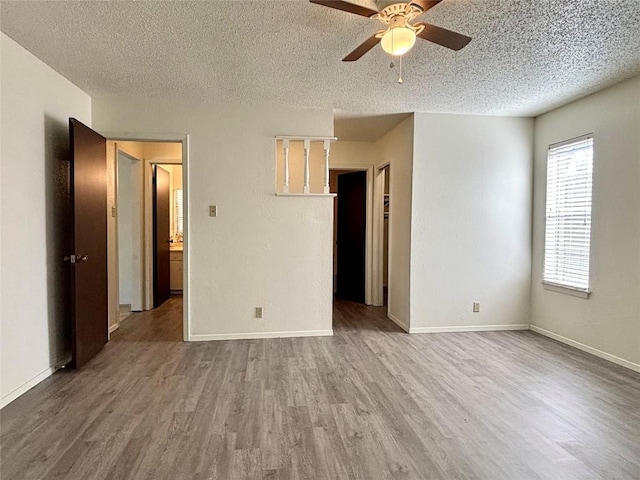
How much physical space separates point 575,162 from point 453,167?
1.15 m

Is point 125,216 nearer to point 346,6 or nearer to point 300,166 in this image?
point 300,166

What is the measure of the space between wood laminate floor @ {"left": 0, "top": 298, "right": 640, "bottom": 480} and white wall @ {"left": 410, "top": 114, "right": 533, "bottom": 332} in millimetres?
685

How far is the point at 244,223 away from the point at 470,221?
253cm

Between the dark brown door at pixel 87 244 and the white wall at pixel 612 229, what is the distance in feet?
15.0

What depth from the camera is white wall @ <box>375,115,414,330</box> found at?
4.11 meters

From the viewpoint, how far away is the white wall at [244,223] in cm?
365

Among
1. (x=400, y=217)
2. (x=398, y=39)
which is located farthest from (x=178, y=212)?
(x=398, y=39)

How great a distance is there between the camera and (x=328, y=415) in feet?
7.36

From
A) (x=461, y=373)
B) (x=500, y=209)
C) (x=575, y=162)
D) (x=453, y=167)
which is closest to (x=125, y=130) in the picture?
(x=453, y=167)

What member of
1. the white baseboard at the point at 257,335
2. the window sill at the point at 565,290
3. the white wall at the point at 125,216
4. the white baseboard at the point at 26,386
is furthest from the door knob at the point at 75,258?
the window sill at the point at 565,290

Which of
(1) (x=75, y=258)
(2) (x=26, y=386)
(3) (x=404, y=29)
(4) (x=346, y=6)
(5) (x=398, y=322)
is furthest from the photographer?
(5) (x=398, y=322)

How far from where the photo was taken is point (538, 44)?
8.00 ft

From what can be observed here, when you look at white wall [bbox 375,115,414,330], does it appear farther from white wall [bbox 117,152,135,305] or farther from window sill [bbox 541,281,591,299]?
white wall [bbox 117,152,135,305]

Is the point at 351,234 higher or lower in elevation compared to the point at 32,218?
lower
